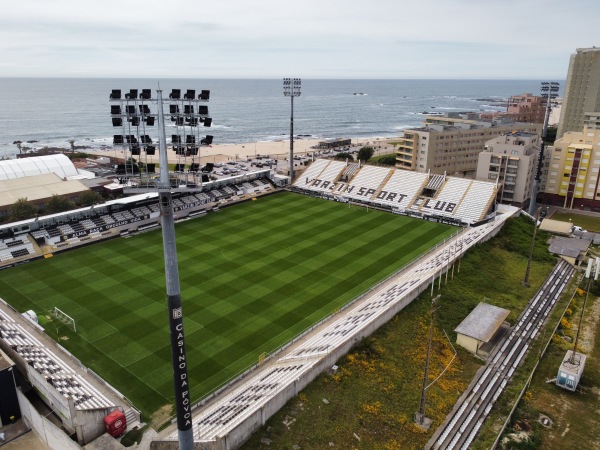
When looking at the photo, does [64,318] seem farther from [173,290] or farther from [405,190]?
[405,190]

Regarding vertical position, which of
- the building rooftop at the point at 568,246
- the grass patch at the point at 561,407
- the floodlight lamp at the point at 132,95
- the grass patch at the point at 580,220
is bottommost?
the grass patch at the point at 561,407

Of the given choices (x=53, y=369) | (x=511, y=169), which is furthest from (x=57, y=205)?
(x=511, y=169)

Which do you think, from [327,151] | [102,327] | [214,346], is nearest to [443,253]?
[214,346]

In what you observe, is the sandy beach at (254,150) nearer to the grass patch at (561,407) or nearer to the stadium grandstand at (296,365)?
the stadium grandstand at (296,365)

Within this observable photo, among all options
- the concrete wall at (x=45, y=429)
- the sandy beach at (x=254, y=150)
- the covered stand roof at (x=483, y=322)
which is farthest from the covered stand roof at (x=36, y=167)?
the covered stand roof at (x=483, y=322)

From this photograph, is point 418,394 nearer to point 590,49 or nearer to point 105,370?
point 105,370
